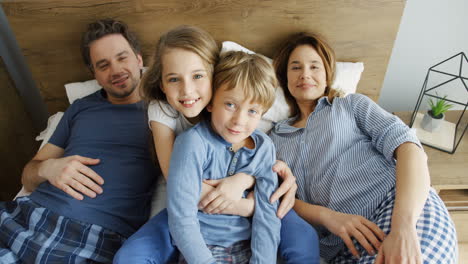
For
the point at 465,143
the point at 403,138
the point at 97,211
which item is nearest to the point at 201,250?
the point at 97,211

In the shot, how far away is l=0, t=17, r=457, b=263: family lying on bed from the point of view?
93cm

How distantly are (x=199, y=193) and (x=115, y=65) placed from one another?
29.6 inches

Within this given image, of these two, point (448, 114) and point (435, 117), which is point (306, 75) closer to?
point (435, 117)

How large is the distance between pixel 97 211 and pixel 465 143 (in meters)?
1.77

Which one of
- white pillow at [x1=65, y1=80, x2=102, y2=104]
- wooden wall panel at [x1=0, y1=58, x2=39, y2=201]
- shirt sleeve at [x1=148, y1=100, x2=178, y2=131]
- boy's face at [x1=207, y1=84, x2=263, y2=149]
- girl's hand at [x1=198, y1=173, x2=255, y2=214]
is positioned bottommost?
wooden wall panel at [x1=0, y1=58, x2=39, y2=201]

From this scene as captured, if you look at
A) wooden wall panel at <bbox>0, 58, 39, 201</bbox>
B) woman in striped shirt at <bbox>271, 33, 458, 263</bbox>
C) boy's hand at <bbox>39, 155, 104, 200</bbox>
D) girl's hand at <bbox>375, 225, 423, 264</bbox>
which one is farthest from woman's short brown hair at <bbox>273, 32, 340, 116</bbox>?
wooden wall panel at <bbox>0, 58, 39, 201</bbox>

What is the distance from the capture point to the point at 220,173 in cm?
104

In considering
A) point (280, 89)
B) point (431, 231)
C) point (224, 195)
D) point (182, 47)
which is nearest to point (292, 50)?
point (280, 89)

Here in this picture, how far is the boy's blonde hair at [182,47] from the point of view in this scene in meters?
0.95

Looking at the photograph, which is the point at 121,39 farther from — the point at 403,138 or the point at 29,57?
the point at 403,138

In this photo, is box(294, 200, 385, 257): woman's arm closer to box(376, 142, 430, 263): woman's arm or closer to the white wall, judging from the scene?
box(376, 142, 430, 263): woman's arm

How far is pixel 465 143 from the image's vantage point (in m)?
1.58

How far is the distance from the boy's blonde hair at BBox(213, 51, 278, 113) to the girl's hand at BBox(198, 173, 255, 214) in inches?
10.3

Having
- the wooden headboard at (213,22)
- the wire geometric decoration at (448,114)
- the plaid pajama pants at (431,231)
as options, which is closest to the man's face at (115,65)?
the wooden headboard at (213,22)
